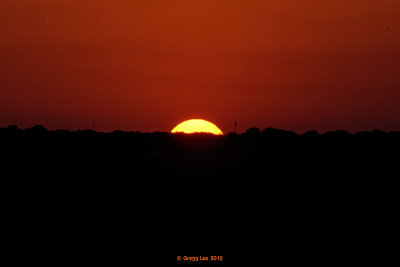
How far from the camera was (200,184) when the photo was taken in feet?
47.9

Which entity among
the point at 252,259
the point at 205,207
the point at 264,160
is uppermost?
the point at 264,160

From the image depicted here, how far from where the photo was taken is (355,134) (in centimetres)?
1669

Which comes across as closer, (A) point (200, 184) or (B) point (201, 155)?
(A) point (200, 184)

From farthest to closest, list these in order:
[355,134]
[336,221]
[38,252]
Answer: [355,134] → [336,221] → [38,252]

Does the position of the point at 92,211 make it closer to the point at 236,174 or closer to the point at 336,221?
the point at 236,174

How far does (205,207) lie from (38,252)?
3.62 meters

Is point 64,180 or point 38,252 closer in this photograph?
point 38,252

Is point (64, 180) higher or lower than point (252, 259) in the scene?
higher

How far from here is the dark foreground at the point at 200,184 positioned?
1412 cm

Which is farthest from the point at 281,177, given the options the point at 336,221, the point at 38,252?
the point at 38,252

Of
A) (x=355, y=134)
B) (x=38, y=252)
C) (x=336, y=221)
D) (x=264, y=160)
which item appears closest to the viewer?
(x=38, y=252)

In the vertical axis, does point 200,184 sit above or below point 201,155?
below

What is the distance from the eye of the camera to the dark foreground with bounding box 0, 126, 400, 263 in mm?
14117

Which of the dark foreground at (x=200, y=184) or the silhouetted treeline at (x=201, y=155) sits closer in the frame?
the dark foreground at (x=200, y=184)
